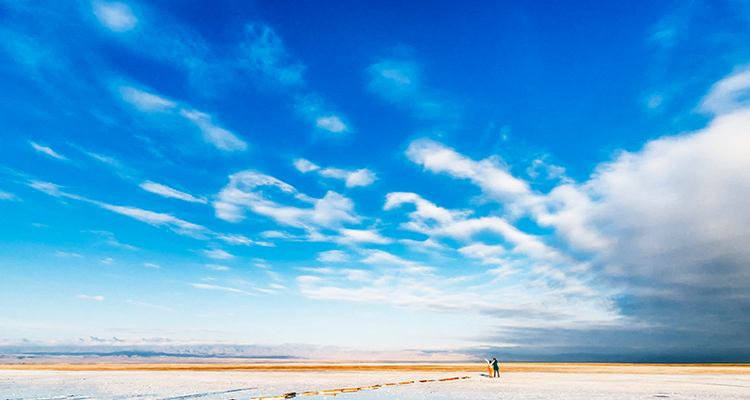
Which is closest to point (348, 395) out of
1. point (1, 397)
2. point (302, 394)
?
point (302, 394)

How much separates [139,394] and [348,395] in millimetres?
15634

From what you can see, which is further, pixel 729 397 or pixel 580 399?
pixel 729 397

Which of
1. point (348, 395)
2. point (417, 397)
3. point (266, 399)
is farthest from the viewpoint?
point (348, 395)

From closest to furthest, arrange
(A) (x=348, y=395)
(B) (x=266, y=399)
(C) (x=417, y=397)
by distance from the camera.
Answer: (B) (x=266, y=399) < (C) (x=417, y=397) < (A) (x=348, y=395)

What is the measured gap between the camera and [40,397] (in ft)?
96.7

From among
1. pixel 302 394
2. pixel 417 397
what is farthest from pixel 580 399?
pixel 302 394

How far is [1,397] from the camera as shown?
29.2 metres

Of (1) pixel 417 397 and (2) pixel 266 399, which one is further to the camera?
(1) pixel 417 397

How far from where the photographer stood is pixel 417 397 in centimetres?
2891

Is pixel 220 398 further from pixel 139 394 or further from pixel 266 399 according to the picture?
pixel 139 394

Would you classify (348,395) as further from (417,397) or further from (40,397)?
(40,397)

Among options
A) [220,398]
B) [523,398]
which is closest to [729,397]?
[523,398]

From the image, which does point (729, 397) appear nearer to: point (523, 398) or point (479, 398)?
point (523, 398)

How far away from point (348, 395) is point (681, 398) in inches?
898
